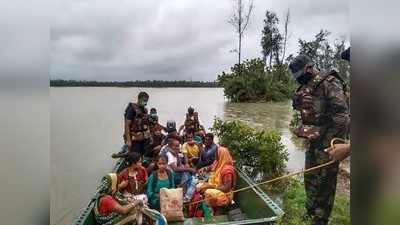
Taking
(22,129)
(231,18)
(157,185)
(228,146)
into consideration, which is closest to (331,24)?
(231,18)

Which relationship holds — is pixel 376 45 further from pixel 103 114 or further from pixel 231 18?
pixel 103 114

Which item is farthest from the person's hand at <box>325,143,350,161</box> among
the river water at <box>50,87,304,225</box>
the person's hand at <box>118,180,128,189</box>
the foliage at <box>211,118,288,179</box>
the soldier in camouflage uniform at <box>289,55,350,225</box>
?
the person's hand at <box>118,180,128,189</box>

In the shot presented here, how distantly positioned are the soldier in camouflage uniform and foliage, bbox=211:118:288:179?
0.55 feet

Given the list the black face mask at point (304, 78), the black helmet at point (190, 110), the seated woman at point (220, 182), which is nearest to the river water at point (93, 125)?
the black helmet at point (190, 110)

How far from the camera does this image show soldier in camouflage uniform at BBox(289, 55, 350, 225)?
2.28 meters

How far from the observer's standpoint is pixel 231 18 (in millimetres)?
2406

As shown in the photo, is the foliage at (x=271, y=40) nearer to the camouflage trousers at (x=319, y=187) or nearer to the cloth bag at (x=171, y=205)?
the camouflage trousers at (x=319, y=187)

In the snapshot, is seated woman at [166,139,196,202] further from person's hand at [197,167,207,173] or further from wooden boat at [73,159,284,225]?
wooden boat at [73,159,284,225]

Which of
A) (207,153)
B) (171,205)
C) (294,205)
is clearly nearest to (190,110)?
(207,153)

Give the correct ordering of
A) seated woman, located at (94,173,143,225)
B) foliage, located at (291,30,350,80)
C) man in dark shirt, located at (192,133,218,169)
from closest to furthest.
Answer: foliage, located at (291,30,350,80) → seated woman, located at (94,173,143,225) → man in dark shirt, located at (192,133,218,169)

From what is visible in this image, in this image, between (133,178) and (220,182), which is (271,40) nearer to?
(220,182)

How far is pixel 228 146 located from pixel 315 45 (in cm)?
71

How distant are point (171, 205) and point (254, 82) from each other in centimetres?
81

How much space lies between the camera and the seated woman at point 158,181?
2414 mm
